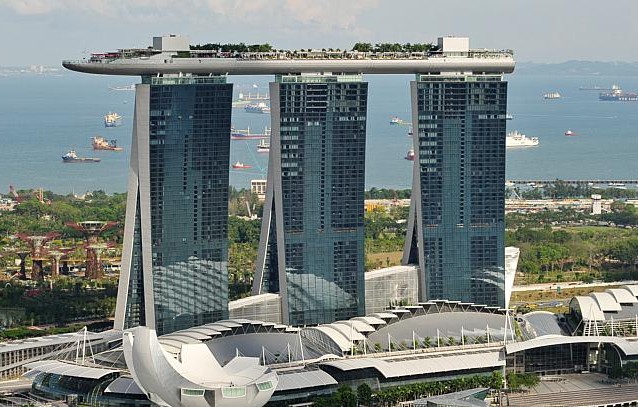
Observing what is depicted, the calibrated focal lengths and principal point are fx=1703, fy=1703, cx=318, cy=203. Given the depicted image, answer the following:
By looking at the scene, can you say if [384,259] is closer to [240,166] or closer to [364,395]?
[364,395]

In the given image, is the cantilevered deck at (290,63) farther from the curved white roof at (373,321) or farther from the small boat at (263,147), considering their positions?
the small boat at (263,147)

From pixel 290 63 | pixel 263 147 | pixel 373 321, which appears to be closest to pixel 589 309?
pixel 373 321

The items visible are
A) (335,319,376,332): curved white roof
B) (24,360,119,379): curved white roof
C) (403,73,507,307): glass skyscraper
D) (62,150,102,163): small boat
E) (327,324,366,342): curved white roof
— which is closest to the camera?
(24,360,119,379): curved white roof

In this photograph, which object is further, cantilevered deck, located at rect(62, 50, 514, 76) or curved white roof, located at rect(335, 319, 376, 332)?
cantilevered deck, located at rect(62, 50, 514, 76)

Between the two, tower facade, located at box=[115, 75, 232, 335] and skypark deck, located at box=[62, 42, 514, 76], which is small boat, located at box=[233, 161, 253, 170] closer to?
skypark deck, located at box=[62, 42, 514, 76]

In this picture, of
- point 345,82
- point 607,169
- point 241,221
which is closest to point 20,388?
point 345,82

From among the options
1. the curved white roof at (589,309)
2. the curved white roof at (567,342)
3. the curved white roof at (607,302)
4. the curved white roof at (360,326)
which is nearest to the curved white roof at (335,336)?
the curved white roof at (360,326)

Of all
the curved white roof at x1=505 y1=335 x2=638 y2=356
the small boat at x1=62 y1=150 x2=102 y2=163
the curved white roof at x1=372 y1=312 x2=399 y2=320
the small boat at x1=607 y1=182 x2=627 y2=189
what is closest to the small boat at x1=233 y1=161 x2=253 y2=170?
the small boat at x1=62 y1=150 x2=102 y2=163

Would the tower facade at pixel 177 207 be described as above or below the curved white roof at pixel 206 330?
above

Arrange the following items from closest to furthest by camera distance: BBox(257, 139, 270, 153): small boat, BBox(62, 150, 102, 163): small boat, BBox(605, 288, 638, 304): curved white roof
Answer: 1. BBox(605, 288, 638, 304): curved white roof
2. BBox(62, 150, 102, 163): small boat
3. BBox(257, 139, 270, 153): small boat
